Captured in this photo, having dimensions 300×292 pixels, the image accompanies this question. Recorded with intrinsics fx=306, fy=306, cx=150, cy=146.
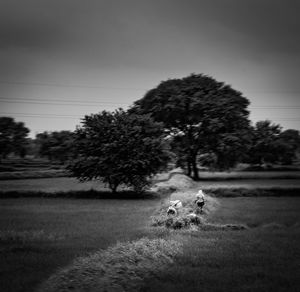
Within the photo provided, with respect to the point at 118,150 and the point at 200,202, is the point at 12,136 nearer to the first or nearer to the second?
the point at 118,150

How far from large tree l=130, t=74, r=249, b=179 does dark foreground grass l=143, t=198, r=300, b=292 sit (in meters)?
29.8

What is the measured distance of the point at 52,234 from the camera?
15.3 meters

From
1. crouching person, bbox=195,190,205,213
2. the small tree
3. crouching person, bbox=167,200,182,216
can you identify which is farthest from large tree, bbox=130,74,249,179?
crouching person, bbox=167,200,182,216

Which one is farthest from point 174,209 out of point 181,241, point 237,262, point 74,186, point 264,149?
point 264,149

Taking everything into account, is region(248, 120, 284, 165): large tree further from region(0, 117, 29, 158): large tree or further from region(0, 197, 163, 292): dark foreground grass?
region(0, 117, 29, 158): large tree

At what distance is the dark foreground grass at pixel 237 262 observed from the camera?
842cm

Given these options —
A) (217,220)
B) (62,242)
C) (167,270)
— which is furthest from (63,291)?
(217,220)

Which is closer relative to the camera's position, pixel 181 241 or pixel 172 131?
pixel 181 241

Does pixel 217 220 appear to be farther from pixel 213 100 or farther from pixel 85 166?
pixel 213 100

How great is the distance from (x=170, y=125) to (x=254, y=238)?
38251 millimetres

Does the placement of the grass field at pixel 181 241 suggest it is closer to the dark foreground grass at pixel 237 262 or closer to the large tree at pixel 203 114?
the dark foreground grass at pixel 237 262

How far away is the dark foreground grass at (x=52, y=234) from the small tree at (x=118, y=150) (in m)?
5.51

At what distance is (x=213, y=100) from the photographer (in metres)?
47.8

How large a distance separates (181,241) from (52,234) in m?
6.54
